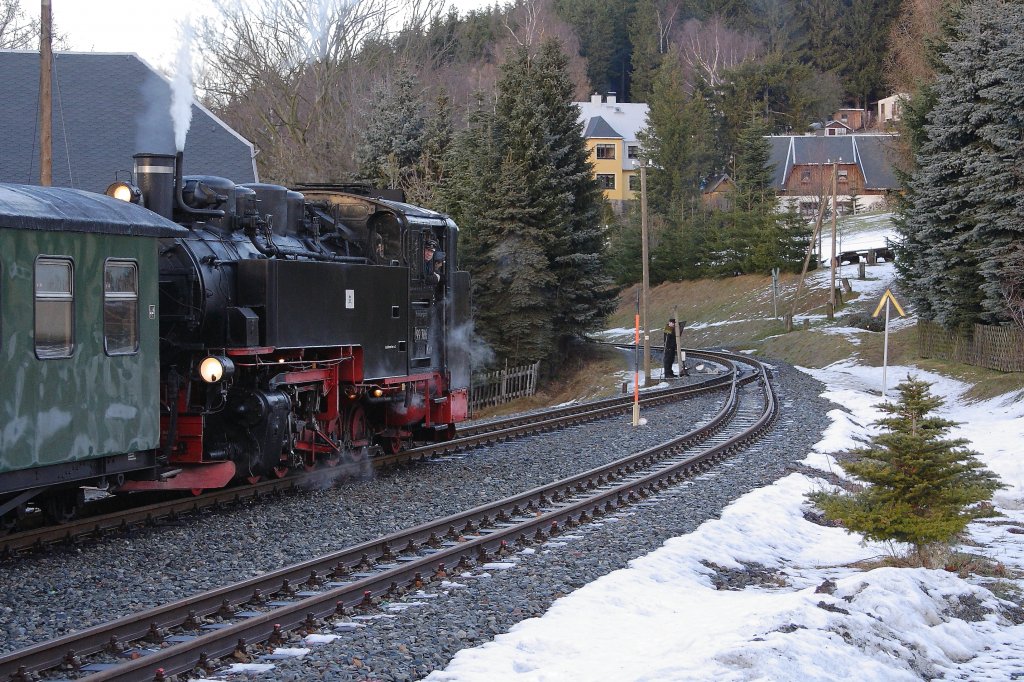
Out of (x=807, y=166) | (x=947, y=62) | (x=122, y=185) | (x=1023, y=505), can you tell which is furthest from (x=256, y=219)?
(x=807, y=166)

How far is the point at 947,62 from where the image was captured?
30.3 meters

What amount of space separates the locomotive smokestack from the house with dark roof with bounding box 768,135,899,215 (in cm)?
7269

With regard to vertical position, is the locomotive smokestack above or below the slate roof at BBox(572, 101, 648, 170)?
below

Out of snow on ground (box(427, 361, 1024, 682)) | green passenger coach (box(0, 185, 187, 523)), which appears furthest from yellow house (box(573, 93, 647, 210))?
green passenger coach (box(0, 185, 187, 523))

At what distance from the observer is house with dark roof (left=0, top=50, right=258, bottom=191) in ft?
94.5

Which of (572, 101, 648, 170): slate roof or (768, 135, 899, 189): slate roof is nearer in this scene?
(768, 135, 899, 189): slate roof

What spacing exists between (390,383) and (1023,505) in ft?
27.7

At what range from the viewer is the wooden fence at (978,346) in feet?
89.3

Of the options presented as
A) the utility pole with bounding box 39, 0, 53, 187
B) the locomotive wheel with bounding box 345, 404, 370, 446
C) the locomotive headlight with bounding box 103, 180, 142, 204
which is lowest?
the locomotive wheel with bounding box 345, 404, 370, 446

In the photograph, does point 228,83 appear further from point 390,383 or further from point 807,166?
point 807,166

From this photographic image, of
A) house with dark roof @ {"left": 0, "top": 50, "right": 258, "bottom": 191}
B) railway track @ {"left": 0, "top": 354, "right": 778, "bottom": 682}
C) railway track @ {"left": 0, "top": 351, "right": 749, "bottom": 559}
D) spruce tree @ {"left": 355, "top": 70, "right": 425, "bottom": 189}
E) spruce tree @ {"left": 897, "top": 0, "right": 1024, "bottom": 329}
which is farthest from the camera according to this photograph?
spruce tree @ {"left": 355, "top": 70, "right": 425, "bottom": 189}

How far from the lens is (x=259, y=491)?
39.3ft

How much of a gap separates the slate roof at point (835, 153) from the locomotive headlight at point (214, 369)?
244 feet

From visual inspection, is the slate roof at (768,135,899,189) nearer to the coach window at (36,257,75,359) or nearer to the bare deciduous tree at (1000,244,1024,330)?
the bare deciduous tree at (1000,244,1024,330)
